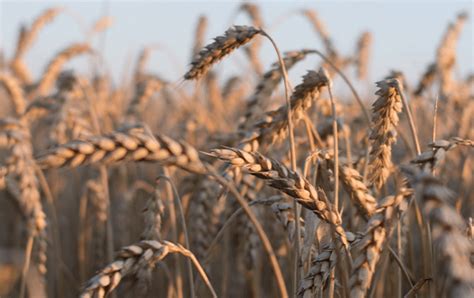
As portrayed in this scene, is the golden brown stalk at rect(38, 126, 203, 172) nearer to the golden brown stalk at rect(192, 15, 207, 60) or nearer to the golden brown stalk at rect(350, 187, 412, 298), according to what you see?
the golden brown stalk at rect(350, 187, 412, 298)

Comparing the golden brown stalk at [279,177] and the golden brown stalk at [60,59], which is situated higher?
the golden brown stalk at [60,59]

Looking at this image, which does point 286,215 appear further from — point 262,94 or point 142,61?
point 142,61

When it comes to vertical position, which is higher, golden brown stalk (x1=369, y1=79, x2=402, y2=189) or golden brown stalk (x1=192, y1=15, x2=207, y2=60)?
golden brown stalk (x1=192, y1=15, x2=207, y2=60)

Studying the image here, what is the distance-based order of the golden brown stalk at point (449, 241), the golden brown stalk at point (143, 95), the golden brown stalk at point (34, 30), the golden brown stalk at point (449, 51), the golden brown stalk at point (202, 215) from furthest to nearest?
the golden brown stalk at point (34, 30) < the golden brown stalk at point (449, 51) < the golden brown stalk at point (143, 95) < the golden brown stalk at point (202, 215) < the golden brown stalk at point (449, 241)

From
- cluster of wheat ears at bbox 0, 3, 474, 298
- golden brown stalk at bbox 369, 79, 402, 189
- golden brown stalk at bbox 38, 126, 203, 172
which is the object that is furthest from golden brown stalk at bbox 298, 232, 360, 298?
golden brown stalk at bbox 38, 126, 203, 172

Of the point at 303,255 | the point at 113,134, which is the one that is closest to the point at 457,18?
the point at 303,255

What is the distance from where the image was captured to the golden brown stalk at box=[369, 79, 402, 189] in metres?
1.38

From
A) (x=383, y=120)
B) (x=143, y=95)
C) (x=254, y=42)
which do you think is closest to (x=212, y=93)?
(x=254, y=42)

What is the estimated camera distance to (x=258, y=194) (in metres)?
2.39

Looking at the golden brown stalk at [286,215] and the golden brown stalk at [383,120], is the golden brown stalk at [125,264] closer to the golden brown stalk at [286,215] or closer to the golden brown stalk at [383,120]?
the golden brown stalk at [286,215]

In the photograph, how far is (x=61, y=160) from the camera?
35.6 inches

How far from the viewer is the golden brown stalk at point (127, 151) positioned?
935mm

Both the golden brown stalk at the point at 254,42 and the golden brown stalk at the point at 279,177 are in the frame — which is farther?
the golden brown stalk at the point at 254,42

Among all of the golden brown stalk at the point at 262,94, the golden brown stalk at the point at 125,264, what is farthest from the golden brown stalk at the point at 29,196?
the golden brown stalk at the point at 125,264
